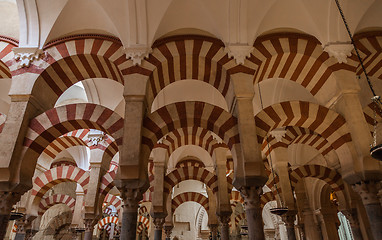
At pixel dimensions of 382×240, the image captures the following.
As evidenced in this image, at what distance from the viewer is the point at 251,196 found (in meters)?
4.34

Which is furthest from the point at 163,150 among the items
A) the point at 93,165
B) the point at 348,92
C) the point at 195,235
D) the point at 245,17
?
the point at 195,235

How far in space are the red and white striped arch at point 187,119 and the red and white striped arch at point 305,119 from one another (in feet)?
2.00

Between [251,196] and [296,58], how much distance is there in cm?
328

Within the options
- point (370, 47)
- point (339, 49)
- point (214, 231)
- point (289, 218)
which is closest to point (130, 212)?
point (289, 218)

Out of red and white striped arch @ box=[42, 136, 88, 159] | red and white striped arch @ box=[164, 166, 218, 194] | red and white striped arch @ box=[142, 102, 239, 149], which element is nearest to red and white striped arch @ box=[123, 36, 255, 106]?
red and white striped arch @ box=[142, 102, 239, 149]

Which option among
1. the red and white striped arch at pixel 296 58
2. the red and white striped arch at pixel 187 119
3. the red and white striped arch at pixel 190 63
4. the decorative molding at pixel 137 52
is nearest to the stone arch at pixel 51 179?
the red and white striped arch at pixel 190 63

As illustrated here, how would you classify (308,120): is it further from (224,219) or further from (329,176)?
(224,219)

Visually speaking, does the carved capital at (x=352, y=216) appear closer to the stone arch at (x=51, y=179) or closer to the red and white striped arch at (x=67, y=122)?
the red and white striped arch at (x=67, y=122)

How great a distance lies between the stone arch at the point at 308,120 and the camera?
496cm

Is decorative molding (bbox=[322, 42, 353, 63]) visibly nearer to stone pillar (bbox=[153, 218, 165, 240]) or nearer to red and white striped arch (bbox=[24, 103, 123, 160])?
red and white striped arch (bbox=[24, 103, 123, 160])

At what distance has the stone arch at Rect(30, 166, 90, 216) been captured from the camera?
8.54m

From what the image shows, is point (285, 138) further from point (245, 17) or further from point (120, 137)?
point (120, 137)

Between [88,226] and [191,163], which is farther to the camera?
[191,163]

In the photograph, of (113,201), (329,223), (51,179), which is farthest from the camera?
(113,201)
